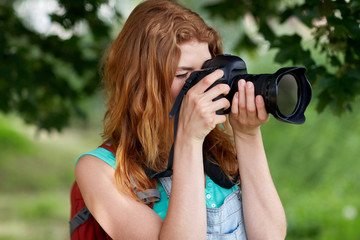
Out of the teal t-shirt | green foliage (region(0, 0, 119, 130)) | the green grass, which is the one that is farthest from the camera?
the green grass

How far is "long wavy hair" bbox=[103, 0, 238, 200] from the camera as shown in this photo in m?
1.22

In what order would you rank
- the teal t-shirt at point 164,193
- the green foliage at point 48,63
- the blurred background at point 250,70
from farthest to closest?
the green foliage at point 48,63 → the blurred background at point 250,70 → the teal t-shirt at point 164,193

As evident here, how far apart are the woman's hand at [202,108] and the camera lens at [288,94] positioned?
0.49ft

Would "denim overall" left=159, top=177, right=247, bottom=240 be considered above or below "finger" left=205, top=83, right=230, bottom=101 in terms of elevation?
below

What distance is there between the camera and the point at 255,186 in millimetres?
1245

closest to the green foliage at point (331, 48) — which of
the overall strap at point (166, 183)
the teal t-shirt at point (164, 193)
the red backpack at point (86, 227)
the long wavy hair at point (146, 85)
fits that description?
the long wavy hair at point (146, 85)

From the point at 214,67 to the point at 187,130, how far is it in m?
0.20

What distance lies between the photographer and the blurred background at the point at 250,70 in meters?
1.55

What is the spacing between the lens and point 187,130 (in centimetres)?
110

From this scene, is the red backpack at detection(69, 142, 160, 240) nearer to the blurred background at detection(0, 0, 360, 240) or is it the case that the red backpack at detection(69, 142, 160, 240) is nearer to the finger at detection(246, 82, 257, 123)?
the finger at detection(246, 82, 257, 123)

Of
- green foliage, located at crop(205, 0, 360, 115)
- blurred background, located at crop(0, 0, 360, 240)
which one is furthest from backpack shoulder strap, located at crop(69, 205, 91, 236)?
green foliage, located at crop(205, 0, 360, 115)

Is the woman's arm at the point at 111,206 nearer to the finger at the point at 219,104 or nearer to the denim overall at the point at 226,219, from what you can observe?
the denim overall at the point at 226,219

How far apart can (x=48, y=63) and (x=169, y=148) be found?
146 cm

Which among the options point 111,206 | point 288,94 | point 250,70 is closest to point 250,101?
point 288,94
